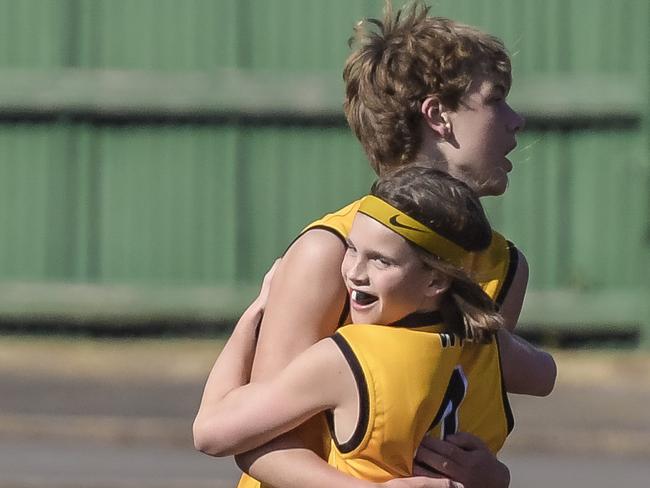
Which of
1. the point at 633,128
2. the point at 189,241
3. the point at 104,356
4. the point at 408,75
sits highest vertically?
the point at 408,75

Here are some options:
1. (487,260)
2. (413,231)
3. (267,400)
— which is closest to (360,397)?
(267,400)

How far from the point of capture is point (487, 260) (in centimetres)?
346

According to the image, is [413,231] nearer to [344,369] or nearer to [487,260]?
[344,369]

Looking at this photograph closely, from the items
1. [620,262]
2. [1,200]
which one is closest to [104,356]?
[1,200]

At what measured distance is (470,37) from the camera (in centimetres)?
345

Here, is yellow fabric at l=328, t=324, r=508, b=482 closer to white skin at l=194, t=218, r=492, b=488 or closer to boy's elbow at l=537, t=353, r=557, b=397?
white skin at l=194, t=218, r=492, b=488

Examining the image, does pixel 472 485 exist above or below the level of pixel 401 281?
below

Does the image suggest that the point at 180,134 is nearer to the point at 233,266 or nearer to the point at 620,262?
the point at 233,266

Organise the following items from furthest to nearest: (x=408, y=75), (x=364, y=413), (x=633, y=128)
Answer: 1. (x=633, y=128)
2. (x=408, y=75)
3. (x=364, y=413)

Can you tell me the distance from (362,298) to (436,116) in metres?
0.50

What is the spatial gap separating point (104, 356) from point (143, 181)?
4.17ft

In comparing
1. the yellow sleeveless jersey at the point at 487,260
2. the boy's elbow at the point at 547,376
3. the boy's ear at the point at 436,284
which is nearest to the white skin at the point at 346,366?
the boy's ear at the point at 436,284

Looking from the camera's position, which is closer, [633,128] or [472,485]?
[472,485]

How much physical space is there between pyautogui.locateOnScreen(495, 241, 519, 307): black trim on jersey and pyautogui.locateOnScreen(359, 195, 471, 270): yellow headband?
1.21 feet
